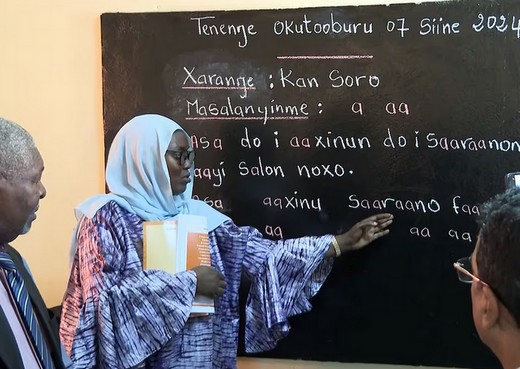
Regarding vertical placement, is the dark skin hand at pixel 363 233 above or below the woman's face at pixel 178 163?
below

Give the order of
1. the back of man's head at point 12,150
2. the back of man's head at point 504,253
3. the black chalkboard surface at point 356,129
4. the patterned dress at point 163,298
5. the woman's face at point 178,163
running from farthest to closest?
the black chalkboard surface at point 356,129
the woman's face at point 178,163
the patterned dress at point 163,298
the back of man's head at point 12,150
the back of man's head at point 504,253

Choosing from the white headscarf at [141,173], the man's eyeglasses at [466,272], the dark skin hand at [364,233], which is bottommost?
the man's eyeglasses at [466,272]

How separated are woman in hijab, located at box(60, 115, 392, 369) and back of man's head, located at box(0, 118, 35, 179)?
442 millimetres

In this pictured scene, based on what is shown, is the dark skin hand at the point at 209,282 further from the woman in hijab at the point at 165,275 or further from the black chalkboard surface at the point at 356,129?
the black chalkboard surface at the point at 356,129

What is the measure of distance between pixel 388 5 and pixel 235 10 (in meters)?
0.50

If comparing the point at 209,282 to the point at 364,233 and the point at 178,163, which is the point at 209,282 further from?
the point at 364,233

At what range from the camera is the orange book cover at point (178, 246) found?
5.39ft

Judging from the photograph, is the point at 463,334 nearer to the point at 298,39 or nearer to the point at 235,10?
the point at 298,39

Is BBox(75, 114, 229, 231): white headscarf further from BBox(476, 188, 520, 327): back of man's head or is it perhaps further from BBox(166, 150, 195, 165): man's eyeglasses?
BBox(476, 188, 520, 327): back of man's head

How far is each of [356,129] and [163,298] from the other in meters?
0.81

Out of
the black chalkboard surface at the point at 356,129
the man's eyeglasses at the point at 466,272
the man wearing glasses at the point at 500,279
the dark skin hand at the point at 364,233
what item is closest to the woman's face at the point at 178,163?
the black chalkboard surface at the point at 356,129

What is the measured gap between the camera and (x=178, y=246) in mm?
1671

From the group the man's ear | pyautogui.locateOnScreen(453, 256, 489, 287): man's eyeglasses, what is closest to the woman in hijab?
pyautogui.locateOnScreen(453, 256, 489, 287): man's eyeglasses

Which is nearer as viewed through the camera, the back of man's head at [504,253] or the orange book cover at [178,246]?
the back of man's head at [504,253]
